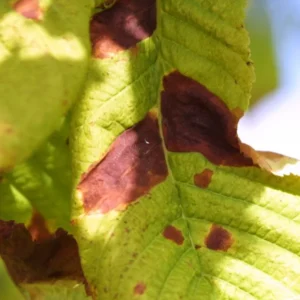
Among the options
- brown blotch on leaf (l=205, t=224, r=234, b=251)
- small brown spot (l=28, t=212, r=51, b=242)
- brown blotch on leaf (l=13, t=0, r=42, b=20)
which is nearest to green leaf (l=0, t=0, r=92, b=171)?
brown blotch on leaf (l=13, t=0, r=42, b=20)

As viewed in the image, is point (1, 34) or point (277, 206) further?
point (277, 206)

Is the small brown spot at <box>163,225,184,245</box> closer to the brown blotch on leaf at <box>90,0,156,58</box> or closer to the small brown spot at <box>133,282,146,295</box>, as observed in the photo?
the small brown spot at <box>133,282,146,295</box>

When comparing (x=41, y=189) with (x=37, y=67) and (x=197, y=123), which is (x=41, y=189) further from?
(x=37, y=67)

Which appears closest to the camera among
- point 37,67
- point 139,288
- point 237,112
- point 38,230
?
point 37,67

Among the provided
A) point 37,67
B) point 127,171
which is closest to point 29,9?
point 37,67

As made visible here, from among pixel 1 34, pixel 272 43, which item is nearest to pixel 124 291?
pixel 1 34

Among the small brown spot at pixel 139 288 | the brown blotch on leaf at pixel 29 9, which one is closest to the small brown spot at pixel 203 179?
the small brown spot at pixel 139 288

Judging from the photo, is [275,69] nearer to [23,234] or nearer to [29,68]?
[23,234]
